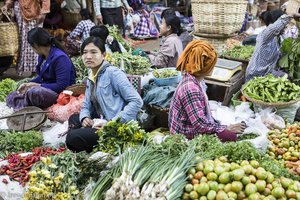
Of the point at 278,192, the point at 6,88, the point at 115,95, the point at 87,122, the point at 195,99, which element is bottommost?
the point at 6,88

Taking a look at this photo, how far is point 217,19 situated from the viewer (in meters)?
6.69

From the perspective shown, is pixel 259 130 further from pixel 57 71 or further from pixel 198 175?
pixel 57 71

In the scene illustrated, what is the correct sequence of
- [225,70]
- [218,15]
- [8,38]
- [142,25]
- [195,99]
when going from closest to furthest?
[195,99] → [225,70] → [218,15] → [8,38] → [142,25]

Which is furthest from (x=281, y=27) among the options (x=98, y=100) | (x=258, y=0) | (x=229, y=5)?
(x=258, y=0)

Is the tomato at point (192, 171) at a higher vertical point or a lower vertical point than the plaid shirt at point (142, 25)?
higher

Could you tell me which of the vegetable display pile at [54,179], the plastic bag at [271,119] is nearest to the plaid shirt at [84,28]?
the plastic bag at [271,119]

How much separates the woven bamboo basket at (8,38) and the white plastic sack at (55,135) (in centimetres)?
273

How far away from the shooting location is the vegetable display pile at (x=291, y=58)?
5.80 m

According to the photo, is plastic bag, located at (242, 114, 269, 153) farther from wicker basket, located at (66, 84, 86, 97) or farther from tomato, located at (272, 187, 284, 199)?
wicker basket, located at (66, 84, 86, 97)

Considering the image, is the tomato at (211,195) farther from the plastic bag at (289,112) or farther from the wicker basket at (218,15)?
the wicker basket at (218,15)

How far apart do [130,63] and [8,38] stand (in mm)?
2477

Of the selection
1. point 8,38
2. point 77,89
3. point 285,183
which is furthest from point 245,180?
point 8,38

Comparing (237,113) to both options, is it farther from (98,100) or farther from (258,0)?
(258,0)

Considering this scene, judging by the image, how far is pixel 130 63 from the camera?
5.92 metres
